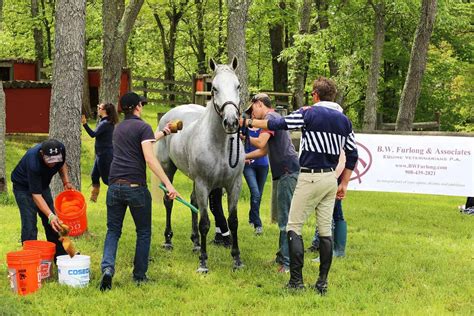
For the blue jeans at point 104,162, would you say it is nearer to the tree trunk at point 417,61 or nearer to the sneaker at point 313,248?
the sneaker at point 313,248

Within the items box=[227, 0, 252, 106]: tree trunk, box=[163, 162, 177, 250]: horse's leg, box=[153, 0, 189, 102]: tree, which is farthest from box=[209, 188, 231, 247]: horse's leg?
box=[153, 0, 189, 102]: tree

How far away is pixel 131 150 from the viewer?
6.38 m

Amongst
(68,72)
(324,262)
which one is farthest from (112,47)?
(324,262)

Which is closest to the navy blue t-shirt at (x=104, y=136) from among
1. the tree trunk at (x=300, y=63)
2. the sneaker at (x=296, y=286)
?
the sneaker at (x=296, y=286)

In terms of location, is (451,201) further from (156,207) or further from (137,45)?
(137,45)

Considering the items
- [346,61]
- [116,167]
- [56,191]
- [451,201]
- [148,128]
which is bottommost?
[451,201]

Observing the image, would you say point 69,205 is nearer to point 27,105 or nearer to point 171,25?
point 27,105

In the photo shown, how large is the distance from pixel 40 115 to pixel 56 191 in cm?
1107

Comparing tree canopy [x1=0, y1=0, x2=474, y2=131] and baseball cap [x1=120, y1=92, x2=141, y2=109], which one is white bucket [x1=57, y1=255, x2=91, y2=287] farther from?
tree canopy [x1=0, y1=0, x2=474, y2=131]

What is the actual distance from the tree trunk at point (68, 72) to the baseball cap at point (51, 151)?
2.26m

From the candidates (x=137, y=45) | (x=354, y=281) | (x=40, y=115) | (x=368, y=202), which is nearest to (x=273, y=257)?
(x=354, y=281)

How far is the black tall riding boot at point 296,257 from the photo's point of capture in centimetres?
642

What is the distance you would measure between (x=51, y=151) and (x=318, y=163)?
2.94 metres

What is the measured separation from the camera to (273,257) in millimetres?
8164
